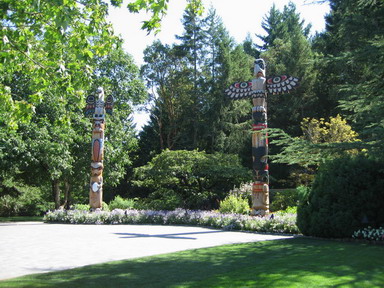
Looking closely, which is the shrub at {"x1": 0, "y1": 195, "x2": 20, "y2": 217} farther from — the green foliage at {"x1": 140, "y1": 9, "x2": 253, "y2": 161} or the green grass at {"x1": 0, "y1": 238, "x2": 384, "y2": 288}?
the green grass at {"x1": 0, "y1": 238, "x2": 384, "y2": 288}

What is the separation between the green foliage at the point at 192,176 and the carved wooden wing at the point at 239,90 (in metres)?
4.06

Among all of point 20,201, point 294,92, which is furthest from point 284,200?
point 20,201

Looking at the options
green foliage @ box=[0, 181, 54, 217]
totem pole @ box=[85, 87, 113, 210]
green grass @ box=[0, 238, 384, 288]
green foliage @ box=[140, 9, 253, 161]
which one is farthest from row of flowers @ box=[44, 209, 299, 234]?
Answer: green foliage @ box=[140, 9, 253, 161]

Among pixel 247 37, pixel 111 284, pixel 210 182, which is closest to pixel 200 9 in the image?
pixel 111 284

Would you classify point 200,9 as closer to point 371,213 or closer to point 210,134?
point 371,213

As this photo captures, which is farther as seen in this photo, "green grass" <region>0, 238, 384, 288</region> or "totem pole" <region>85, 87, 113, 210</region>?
"totem pole" <region>85, 87, 113, 210</region>

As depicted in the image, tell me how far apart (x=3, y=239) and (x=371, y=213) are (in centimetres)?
977

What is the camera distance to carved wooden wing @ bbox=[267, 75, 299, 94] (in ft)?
48.5

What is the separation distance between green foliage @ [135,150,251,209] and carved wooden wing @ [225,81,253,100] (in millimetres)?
4058

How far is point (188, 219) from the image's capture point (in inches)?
592

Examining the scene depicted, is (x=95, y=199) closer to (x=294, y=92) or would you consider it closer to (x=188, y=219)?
(x=188, y=219)

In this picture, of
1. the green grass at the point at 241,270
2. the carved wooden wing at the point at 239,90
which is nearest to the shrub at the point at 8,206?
the carved wooden wing at the point at 239,90

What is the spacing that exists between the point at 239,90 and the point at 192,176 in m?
5.43

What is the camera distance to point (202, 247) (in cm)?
895
